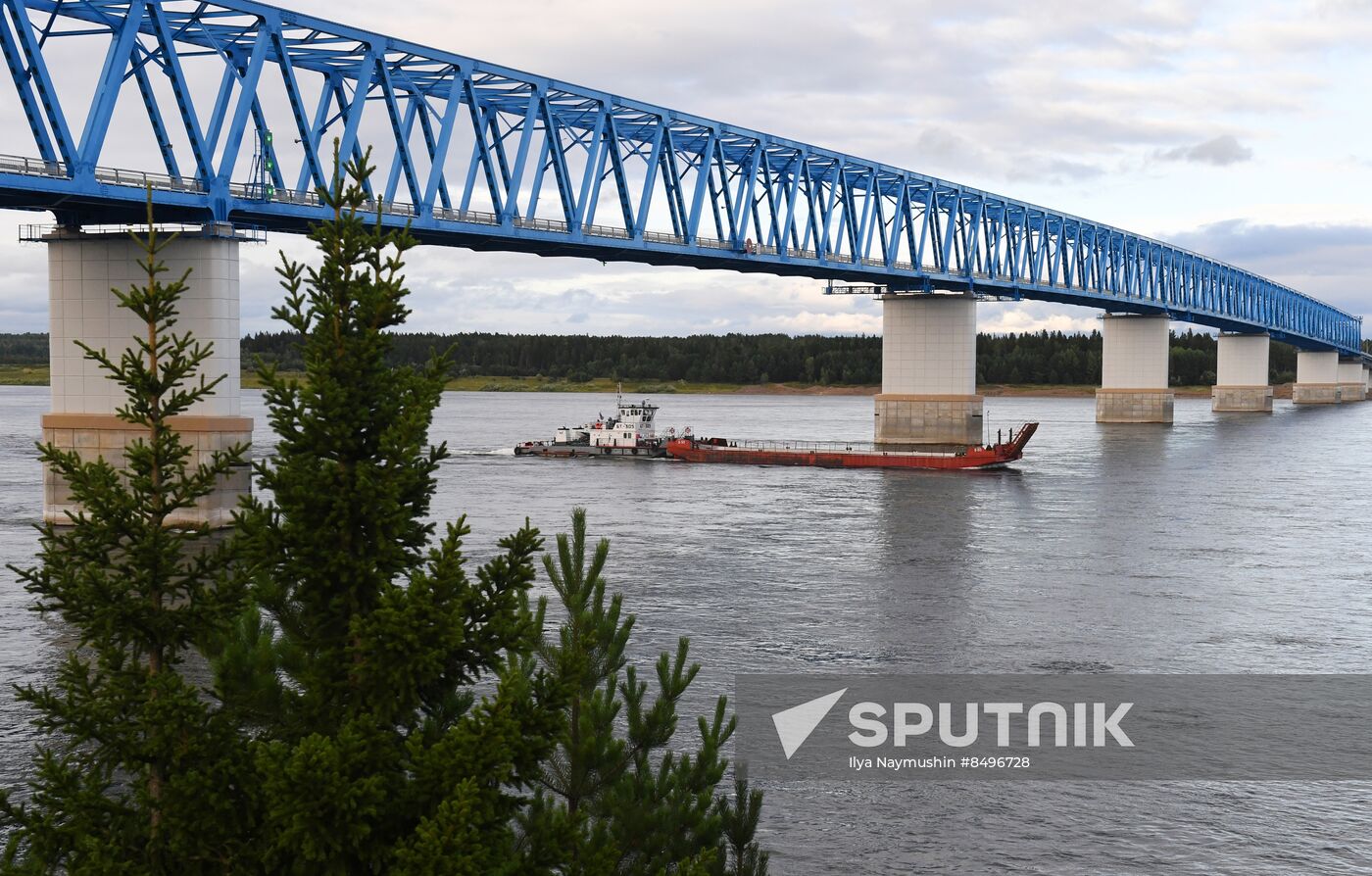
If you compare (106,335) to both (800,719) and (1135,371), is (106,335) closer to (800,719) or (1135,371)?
(800,719)

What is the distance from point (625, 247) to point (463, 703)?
71790mm

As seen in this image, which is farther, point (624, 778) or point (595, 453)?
point (595, 453)

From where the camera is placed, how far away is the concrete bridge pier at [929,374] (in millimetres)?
110312

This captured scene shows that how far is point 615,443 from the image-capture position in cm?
10250

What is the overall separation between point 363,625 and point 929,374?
105 m

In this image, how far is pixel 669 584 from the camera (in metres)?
43.0

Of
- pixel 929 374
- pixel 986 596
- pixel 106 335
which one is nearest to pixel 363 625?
pixel 986 596

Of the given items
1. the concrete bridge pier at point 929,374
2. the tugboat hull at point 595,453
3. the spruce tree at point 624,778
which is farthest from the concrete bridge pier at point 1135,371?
the spruce tree at point 624,778

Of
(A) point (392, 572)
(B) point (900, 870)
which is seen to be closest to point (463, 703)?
(A) point (392, 572)

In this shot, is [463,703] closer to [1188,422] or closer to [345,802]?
[345,802]

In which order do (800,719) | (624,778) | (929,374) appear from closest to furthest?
1. (624,778)
2. (800,719)
3. (929,374)

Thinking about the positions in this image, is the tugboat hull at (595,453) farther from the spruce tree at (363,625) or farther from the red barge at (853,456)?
the spruce tree at (363,625)

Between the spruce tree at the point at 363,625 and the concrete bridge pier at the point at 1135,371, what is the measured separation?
15721cm

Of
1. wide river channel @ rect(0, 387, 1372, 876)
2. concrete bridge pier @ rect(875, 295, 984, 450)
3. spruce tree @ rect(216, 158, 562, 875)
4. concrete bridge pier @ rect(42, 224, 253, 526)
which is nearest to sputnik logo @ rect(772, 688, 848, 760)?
wide river channel @ rect(0, 387, 1372, 876)
